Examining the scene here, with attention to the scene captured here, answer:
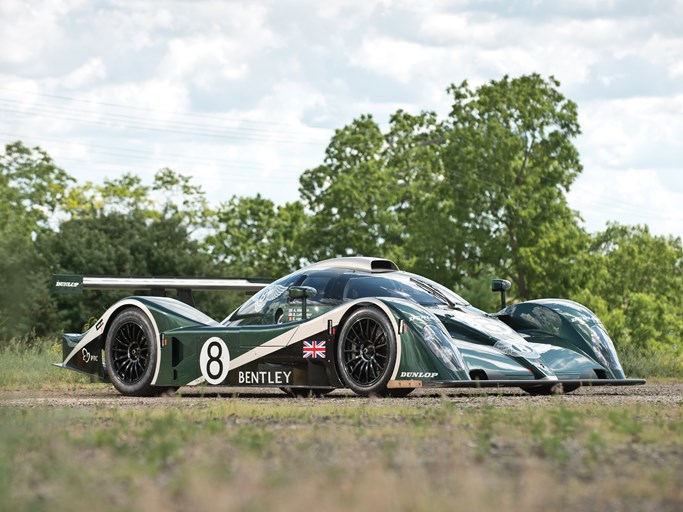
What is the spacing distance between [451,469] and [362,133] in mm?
63813

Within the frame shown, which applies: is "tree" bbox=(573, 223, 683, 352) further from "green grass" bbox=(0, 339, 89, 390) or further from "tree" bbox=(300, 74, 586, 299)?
"green grass" bbox=(0, 339, 89, 390)

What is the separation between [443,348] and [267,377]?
263 cm

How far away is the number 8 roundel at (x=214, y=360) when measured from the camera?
15.1 meters

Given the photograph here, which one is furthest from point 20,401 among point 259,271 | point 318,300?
point 259,271

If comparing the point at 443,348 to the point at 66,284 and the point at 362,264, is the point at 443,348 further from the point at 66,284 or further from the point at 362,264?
the point at 66,284

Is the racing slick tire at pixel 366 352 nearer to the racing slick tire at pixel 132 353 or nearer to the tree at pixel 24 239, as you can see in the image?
the racing slick tire at pixel 132 353

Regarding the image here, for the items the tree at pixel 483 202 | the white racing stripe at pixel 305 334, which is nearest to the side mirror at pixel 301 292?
the white racing stripe at pixel 305 334

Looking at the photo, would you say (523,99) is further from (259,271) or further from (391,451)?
(391,451)

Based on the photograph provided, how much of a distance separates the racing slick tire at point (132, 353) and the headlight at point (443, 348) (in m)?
4.44

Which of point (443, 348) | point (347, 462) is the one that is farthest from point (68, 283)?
point (347, 462)

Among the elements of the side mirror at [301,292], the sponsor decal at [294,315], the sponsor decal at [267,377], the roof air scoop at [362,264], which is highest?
the roof air scoop at [362,264]

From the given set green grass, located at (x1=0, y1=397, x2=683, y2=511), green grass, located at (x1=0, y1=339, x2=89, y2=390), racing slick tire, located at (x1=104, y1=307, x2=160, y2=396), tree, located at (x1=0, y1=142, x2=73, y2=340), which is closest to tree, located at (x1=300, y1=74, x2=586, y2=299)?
tree, located at (x1=0, y1=142, x2=73, y2=340)

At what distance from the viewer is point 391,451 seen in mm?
6676

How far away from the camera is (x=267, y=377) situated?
578 inches
